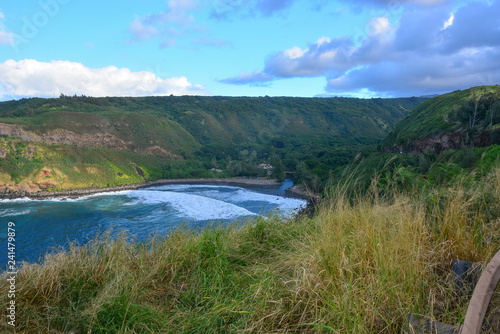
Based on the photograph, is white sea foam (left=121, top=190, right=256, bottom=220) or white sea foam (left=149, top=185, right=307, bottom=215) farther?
white sea foam (left=149, top=185, right=307, bottom=215)

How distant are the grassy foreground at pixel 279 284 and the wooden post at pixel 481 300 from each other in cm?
19

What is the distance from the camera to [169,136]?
275ft

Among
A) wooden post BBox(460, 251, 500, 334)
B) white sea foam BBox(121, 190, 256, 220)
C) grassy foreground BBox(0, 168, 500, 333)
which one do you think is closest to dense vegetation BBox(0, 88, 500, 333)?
grassy foreground BBox(0, 168, 500, 333)

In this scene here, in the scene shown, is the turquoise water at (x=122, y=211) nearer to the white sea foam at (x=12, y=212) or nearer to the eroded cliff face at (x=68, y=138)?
the white sea foam at (x=12, y=212)

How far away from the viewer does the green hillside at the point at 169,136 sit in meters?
51.0

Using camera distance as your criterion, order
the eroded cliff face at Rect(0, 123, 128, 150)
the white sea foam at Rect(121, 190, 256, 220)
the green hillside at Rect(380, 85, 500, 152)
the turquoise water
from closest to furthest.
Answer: the green hillside at Rect(380, 85, 500, 152) < the turquoise water < the white sea foam at Rect(121, 190, 256, 220) < the eroded cliff face at Rect(0, 123, 128, 150)

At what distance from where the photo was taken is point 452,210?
303 cm

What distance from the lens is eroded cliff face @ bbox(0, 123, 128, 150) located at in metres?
59.1

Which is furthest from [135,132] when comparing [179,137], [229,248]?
[229,248]

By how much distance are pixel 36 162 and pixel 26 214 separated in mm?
17283

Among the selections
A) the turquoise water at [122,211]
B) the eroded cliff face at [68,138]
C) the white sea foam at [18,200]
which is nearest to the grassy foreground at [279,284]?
the turquoise water at [122,211]

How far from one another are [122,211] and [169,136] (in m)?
49.2

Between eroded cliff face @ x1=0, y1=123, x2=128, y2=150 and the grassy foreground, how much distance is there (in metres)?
67.6

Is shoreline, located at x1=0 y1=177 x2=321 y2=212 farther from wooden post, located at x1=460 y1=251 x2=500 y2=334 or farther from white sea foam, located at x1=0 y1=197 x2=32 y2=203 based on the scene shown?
wooden post, located at x1=460 y1=251 x2=500 y2=334
